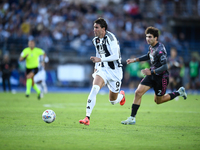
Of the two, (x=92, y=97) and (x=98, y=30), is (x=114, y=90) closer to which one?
(x=92, y=97)

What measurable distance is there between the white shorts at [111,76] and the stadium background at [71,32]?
55.9ft

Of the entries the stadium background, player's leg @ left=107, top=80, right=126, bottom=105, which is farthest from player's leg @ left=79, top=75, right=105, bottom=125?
the stadium background

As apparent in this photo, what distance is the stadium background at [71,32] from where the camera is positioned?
83.5 ft

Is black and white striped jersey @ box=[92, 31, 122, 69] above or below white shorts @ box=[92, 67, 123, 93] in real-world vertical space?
above

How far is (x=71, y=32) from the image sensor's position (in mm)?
26469

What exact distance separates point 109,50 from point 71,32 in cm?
1832

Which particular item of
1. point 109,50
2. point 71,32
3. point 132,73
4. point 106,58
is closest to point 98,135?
point 106,58

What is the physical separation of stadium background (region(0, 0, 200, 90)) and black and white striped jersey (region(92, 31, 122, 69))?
17.0 metres

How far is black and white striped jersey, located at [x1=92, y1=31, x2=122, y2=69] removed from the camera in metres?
8.31

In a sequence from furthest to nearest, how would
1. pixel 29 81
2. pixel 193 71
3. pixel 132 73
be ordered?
pixel 132 73 < pixel 193 71 < pixel 29 81

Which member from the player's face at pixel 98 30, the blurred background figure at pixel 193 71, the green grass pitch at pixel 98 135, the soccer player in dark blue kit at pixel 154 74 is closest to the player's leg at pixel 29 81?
the green grass pitch at pixel 98 135

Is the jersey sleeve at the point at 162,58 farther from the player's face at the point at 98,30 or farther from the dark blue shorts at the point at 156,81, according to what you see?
the player's face at the point at 98,30

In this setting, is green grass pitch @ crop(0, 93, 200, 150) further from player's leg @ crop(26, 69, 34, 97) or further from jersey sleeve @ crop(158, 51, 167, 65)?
player's leg @ crop(26, 69, 34, 97)

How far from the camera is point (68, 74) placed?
1009 inches
